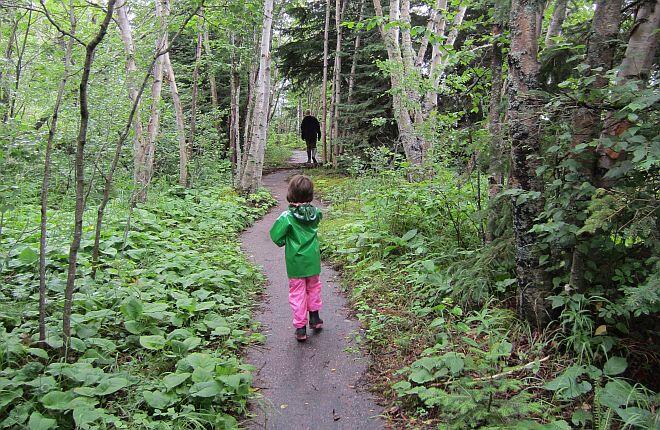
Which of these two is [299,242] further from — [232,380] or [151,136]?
[151,136]

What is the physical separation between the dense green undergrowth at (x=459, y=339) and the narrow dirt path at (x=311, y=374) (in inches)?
8.0

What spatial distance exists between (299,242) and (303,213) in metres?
0.31

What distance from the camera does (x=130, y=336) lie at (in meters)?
3.87

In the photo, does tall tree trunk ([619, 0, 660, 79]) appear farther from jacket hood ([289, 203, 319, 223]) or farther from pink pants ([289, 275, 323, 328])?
pink pants ([289, 275, 323, 328])

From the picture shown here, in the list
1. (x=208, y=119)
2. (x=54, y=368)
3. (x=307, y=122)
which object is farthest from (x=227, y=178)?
(x=54, y=368)

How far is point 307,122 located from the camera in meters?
18.6

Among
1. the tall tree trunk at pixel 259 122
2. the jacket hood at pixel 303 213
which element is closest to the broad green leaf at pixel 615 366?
the jacket hood at pixel 303 213

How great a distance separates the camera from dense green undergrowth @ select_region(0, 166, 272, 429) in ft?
9.39

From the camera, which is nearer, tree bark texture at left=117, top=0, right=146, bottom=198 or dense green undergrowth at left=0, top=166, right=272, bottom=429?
dense green undergrowth at left=0, top=166, right=272, bottom=429

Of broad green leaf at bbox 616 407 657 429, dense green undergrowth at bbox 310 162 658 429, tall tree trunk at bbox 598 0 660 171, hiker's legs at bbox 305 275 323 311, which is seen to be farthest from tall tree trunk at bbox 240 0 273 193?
broad green leaf at bbox 616 407 657 429

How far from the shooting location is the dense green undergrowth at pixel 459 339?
2.72 meters

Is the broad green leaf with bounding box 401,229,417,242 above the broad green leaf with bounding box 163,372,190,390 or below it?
above

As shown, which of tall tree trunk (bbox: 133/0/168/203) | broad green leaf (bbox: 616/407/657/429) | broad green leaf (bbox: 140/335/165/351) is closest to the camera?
broad green leaf (bbox: 616/407/657/429)

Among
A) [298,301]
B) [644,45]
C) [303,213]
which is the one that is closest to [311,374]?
[298,301]
